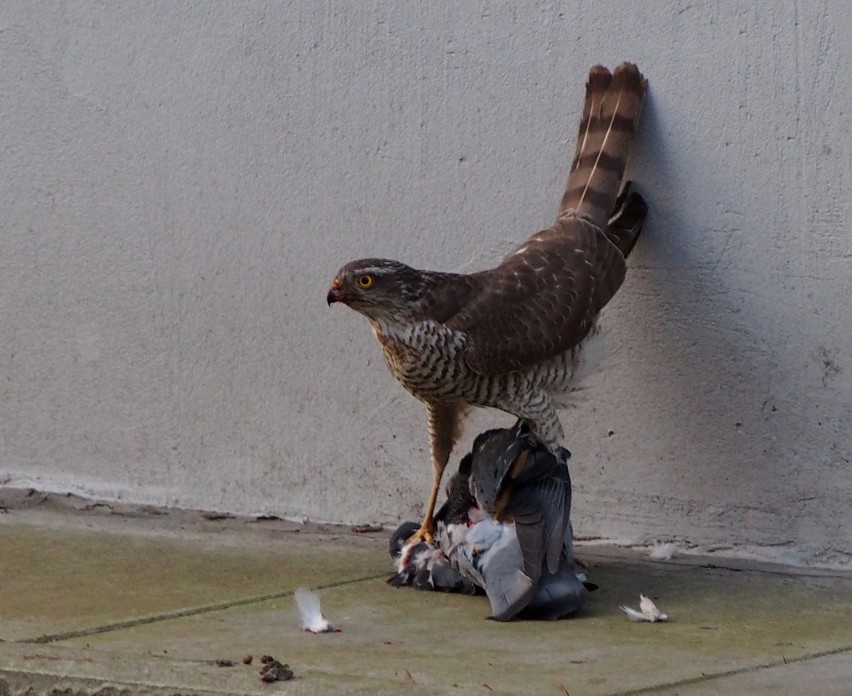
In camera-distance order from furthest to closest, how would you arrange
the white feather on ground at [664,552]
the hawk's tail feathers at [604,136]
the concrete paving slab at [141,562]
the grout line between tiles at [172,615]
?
the white feather on ground at [664,552] → the hawk's tail feathers at [604,136] → the concrete paving slab at [141,562] → the grout line between tiles at [172,615]

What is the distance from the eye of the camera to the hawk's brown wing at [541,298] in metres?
4.95

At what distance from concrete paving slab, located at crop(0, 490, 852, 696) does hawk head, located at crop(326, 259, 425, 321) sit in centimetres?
99

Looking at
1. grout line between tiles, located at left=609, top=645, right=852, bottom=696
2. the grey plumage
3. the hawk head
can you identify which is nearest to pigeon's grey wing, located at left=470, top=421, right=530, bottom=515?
the grey plumage

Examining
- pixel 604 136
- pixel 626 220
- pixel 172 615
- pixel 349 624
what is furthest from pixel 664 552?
pixel 172 615

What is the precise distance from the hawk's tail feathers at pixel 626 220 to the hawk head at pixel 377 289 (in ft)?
2.68

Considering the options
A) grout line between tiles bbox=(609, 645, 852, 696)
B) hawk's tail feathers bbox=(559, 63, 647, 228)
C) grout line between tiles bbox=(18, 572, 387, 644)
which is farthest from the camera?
hawk's tail feathers bbox=(559, 63, 647, 228)

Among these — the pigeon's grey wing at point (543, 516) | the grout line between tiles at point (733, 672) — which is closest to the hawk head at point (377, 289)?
the pigeon's grey wing at point (543, 516)

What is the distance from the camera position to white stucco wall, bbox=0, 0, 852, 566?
205 inches

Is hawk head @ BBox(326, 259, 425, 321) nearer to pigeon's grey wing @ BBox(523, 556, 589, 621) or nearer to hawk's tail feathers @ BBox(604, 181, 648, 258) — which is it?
hawk's tail feathers @ BBox(604, 181, 648, 258)

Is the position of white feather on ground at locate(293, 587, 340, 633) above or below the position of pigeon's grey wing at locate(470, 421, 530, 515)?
below

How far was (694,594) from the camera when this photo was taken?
196 inches

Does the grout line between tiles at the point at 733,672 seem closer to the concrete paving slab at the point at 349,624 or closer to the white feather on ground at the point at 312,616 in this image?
the concrete paving slab at the point at 349,624

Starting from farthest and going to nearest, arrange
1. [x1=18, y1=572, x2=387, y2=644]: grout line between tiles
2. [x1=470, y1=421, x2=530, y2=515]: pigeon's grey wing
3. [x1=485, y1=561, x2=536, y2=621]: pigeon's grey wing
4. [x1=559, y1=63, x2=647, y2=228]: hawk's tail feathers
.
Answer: [x1=559, y1=63, x2=647, y2=228]: hawk's tail feathers, [x1=470, y1=421, x2=530, y2=515]: pigeon's grey wing, [x1=485, y1=561, x2=536, y2=621]: pigeon's grey wing, [x1=18, y1=572, x2=387, y2=644]: grout line between tiles

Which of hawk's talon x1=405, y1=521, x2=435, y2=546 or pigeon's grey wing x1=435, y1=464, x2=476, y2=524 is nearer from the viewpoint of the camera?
pigeon's grey wing x1=435, y1=464, x2=476, y2=524
